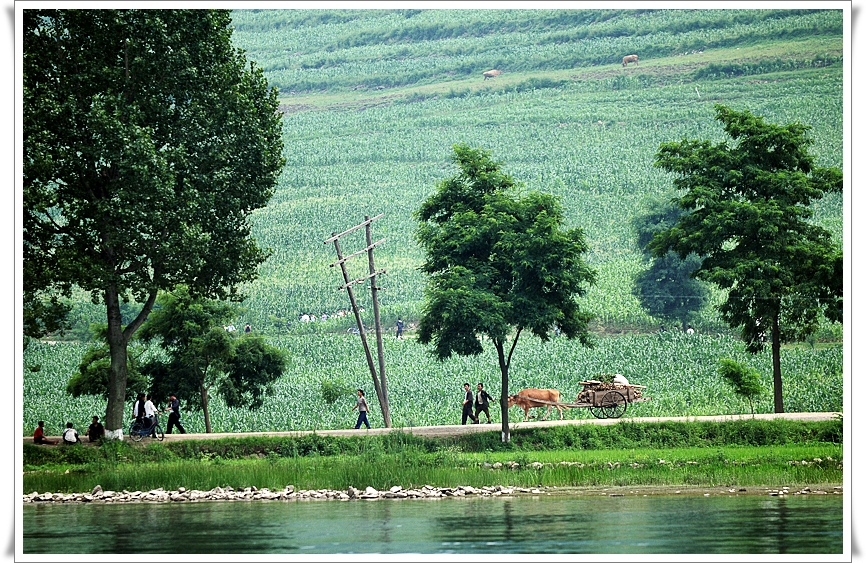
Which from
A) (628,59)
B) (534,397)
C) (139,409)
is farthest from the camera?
(628,59)

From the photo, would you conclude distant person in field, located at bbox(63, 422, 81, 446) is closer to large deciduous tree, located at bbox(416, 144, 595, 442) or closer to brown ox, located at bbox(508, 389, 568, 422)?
large deciduous tree, located at bbox(416, 144, 595, 442)

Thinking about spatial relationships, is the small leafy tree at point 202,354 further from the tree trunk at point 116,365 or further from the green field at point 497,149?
the green field at point 497,149

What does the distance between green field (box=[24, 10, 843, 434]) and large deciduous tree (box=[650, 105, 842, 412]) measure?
17.6 ft

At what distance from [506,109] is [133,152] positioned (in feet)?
317

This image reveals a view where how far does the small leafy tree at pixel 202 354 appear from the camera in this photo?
39688mm

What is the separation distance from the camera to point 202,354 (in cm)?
3978

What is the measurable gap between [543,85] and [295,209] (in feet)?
148

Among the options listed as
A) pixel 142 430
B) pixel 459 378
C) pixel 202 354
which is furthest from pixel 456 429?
pixel 459 378

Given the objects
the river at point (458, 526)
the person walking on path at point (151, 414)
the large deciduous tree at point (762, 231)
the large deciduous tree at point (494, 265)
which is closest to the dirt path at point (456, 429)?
the person walking on path at point (151, 414)

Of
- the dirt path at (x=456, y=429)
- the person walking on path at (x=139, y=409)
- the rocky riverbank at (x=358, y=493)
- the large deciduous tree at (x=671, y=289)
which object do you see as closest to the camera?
the rocky riverbank at (x=358, y=493)

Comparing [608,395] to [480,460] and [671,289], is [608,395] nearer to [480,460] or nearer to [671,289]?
[480,460]

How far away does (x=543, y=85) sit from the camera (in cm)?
13475

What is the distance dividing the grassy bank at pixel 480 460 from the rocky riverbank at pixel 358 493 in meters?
0.44

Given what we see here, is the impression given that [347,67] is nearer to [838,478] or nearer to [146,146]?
[146,146]
